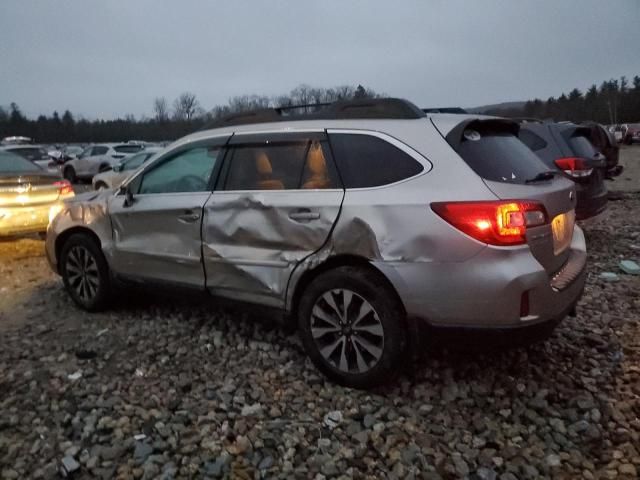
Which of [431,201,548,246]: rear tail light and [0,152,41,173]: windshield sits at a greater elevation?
[0,152,41,173]: windshield

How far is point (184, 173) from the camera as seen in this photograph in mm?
4168

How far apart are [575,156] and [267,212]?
476cm

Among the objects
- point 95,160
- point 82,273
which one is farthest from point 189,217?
point 95,160

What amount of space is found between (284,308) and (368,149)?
3.83 feet

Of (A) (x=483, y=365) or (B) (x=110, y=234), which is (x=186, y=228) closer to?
(B) (x=110, y=234)

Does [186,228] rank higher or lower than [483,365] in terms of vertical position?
higher

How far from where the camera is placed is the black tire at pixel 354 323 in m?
2.98

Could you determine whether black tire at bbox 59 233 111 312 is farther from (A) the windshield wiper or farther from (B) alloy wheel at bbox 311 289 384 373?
(A) the windshield wiper

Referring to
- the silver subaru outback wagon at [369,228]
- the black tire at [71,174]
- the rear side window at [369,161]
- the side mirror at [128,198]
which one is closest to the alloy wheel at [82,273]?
the side mirror at [128,198]

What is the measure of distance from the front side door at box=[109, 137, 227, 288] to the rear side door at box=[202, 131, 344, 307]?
0.51 feet

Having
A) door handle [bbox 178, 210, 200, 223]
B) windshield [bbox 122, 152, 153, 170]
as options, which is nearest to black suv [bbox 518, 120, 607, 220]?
door handle [bbox 178, 210, 200, 223]

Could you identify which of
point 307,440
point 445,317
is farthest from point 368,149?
point 307,440

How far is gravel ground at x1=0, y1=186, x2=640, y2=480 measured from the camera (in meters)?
2.62

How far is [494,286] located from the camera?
269 cm
